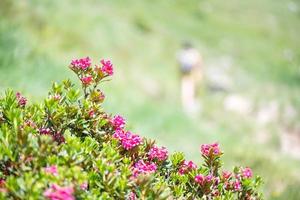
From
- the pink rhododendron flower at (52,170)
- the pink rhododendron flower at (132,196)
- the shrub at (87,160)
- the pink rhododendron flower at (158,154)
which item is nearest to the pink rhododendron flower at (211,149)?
the shrub at (87,160)

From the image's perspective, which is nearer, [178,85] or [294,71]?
[178,85]

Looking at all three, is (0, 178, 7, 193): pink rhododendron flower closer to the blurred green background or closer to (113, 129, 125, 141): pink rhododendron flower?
(113, 129, 125, 141): pink rhododendron flower

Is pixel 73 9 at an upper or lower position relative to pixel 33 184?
upper

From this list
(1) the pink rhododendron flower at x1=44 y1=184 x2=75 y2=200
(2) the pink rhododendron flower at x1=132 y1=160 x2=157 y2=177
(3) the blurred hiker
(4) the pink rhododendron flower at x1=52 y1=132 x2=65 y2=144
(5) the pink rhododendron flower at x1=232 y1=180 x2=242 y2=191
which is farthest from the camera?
(3) the blurred hiker

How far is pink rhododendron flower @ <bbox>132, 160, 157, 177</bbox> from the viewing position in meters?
2.71

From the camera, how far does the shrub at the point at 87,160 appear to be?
89.4 inches

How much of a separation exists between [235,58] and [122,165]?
3397 centimetres

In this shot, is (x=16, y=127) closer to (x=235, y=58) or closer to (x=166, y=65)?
(x=166, y=65)

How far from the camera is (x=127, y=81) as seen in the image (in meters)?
20.8

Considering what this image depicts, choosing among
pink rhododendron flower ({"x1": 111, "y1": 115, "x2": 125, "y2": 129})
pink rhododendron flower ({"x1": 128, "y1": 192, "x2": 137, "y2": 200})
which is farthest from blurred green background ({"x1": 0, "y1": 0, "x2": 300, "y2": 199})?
pink rhododendron flower ({"x1": 128, "y1": 192, "x2": 137, "y2": 200})

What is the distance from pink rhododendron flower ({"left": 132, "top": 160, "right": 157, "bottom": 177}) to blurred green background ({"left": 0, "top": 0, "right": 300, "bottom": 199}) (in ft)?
5.57

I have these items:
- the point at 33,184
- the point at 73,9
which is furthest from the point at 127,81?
the point at 33,184

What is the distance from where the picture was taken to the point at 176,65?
2972cm

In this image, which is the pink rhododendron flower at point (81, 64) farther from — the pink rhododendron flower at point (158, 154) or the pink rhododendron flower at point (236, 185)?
the pink rhododendron flower at point (236, 185)
